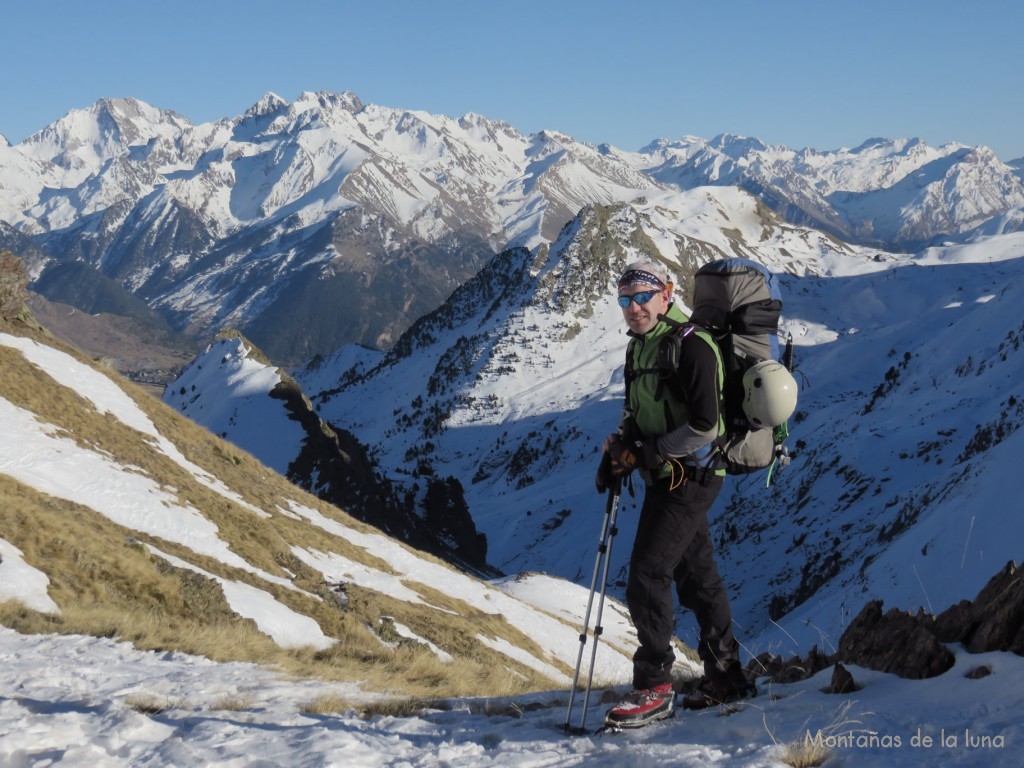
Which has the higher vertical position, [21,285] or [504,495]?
[21,285]

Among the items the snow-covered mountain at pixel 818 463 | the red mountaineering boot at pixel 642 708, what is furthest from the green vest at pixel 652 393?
the red mountaineering boot at pixel 642 708

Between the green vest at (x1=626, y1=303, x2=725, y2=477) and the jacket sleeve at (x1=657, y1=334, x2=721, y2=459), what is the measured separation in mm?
128

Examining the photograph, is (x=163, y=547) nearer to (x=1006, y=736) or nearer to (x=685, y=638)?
(x=1006, y=736)

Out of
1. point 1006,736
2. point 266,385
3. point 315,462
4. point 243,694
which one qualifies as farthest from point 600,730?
point 266,385

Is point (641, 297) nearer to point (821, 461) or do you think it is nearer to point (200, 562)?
point (200, 562)

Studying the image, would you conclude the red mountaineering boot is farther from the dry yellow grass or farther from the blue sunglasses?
the dry yellow grass

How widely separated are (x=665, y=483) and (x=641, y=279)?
77.7 inches

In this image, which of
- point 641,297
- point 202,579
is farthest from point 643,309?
point 202,579

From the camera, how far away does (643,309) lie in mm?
7496

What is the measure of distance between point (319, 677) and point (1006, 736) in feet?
26.3

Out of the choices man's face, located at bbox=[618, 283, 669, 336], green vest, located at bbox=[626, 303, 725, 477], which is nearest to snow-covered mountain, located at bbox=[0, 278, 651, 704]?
green vest, located at bbox=[626, 303, 725, 477]

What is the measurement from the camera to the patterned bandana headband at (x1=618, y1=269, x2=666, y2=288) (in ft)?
24.8

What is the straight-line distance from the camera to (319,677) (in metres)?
10.5

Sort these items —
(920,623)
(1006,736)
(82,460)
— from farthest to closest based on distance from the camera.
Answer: (82,460)
(920,623)
(1006,736)
